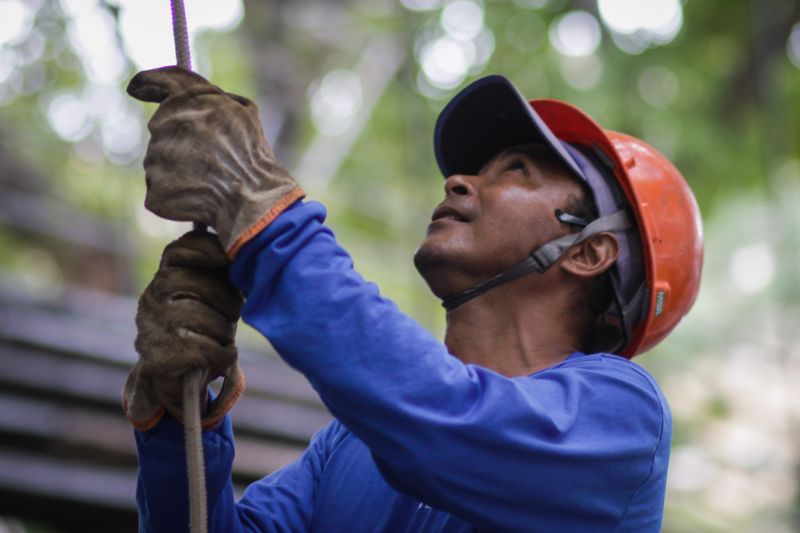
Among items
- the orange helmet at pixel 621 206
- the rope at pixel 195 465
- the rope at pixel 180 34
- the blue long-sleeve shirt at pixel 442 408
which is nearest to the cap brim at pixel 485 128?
the orange helmet at pixel 621 206

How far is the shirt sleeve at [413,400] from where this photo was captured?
1534 millimetres

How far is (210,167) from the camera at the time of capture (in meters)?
1.62

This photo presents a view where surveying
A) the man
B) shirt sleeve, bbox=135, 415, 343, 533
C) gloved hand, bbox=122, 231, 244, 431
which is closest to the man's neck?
the man

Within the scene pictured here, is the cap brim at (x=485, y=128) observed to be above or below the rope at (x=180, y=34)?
above

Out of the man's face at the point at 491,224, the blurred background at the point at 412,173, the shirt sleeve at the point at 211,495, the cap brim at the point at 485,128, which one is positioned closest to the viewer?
the shirt sleeve at the point at 211,495

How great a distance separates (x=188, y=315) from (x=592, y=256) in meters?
1.02

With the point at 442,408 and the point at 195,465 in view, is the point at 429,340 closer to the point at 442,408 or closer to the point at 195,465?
the point at 442,408

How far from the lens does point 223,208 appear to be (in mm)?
1622

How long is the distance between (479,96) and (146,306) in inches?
42.4

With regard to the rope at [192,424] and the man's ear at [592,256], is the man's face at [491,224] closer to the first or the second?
the man's ear at [592,256]

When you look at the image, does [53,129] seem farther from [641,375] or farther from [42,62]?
[641,375]

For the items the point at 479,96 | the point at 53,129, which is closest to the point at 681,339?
the point at 53,129

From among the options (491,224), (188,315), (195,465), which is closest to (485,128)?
(491,224)

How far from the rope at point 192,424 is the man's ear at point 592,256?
3.00 feet
